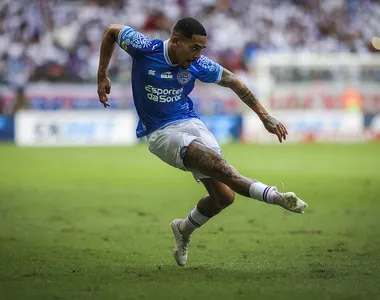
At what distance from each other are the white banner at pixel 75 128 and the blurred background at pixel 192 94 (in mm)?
36

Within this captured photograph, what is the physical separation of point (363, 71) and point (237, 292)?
23504 mm

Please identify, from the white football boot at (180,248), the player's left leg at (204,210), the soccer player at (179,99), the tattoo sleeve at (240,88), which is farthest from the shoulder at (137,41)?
the white football boot at (180,248)

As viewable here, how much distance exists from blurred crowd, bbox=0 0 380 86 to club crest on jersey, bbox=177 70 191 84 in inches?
806

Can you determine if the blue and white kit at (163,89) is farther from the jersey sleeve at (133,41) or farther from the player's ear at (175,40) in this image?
the player's ear at (175,40)

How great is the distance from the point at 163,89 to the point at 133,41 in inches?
23.1

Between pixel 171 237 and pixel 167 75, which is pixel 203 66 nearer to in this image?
pixel 167 75

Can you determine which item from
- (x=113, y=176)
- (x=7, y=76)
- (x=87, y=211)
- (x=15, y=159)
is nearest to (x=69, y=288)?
(x=87, y=211)

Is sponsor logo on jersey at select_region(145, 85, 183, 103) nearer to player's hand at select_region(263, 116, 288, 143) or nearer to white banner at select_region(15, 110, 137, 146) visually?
player's hand at select_region(263, 116, 288, 143)

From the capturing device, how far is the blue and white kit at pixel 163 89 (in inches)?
295

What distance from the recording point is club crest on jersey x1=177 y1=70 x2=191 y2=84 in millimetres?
7547

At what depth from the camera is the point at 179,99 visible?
7688 millimetres

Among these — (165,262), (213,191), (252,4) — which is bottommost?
(165,262)

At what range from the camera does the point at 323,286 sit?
624 centimetres

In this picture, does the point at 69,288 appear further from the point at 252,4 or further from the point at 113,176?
the point at 252,4
